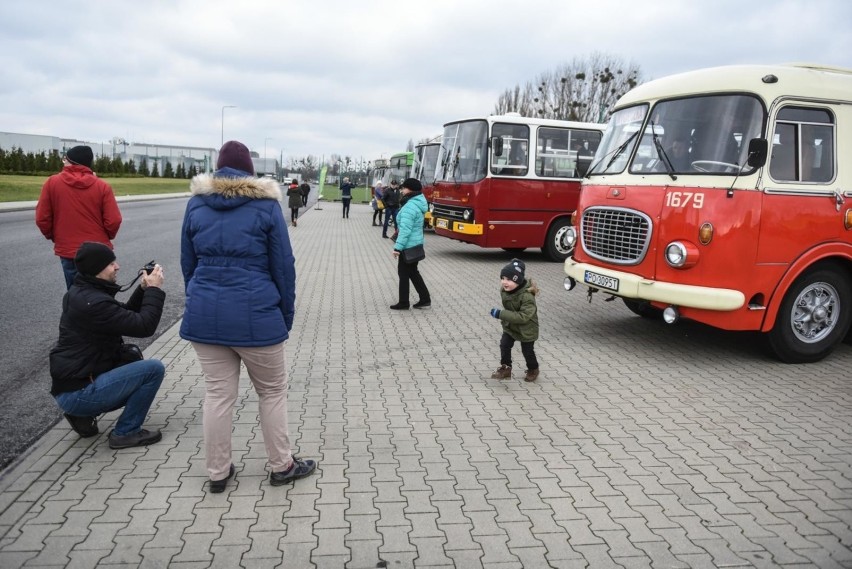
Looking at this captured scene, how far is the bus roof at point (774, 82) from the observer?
6680mm

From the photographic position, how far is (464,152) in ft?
50.4

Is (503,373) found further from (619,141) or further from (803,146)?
(803,146)

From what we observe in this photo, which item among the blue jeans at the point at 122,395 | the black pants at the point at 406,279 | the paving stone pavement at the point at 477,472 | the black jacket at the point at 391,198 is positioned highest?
the black jacket at the point at 391,198

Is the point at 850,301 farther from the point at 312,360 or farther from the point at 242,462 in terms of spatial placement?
the point at 242,462

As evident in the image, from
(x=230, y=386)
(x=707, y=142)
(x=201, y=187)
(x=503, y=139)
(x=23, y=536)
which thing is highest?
(x=503, y=139)

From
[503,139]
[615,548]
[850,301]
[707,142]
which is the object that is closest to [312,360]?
[615,548]

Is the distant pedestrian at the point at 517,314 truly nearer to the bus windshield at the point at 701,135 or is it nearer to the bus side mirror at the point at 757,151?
the bus windshield at the point at 701,135

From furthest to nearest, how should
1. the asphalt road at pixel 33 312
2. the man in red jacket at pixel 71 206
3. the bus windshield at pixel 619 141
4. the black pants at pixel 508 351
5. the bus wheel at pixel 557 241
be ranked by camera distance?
the bus wheel at pixel 557 241 → the bus windshield at pixel 619 141 → the man in red jacket at pixel 71 206 → the black pants at pixel 508 351 → the asphalt road at pixel 33 312

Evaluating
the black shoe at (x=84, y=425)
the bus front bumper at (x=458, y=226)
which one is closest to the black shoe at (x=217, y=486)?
the black shoe at (x=84, y=425)

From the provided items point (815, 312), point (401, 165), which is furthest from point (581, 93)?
point (815, 312)

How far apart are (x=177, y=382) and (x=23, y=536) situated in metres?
2.60

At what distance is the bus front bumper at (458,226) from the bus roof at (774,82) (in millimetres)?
7545

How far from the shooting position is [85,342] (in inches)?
167

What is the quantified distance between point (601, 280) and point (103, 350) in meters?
5.16
